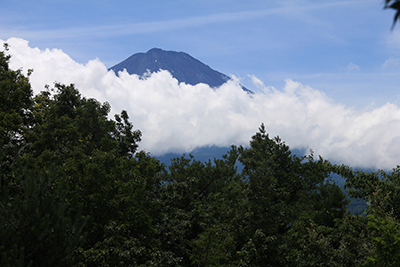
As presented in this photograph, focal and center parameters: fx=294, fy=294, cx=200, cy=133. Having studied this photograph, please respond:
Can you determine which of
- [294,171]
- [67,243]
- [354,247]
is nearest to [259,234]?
[354,247]

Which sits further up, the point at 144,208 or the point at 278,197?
the point at 278,197

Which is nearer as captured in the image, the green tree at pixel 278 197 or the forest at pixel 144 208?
the forest at pixel 144 208

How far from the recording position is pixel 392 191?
1154 centimetres

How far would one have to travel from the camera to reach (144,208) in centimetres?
1802

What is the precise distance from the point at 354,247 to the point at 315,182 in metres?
15.7

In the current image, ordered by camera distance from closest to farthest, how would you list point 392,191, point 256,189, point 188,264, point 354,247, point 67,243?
point 67,243, point 392,191, point 354,247, point 256,189, point 188,264

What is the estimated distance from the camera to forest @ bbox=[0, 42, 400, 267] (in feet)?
27.7

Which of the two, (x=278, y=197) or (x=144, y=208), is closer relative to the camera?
(x=144, y=208)

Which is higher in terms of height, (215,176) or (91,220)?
(215,176)

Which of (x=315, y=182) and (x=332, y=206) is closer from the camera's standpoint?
(x=332, y=206)

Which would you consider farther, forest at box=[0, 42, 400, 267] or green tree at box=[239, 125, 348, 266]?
green tree at box=[239, 125, 348, 266]

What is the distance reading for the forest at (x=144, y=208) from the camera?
27.7 feet

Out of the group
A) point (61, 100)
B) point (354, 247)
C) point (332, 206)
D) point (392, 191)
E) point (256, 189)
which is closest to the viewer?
point (392, 191)

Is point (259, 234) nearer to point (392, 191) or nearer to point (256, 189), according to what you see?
point (256, 189)
